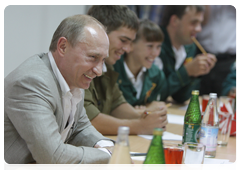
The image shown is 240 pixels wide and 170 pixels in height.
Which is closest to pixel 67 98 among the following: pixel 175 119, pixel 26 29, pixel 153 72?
pixel 175 119

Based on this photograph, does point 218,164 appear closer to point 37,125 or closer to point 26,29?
point 37,125

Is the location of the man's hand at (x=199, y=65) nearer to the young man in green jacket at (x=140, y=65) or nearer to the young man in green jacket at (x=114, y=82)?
the young man in green jacket at (x=140, y=65)

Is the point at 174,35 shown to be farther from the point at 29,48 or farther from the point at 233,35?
the point at 29,48

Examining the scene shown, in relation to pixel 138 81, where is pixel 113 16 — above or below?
above

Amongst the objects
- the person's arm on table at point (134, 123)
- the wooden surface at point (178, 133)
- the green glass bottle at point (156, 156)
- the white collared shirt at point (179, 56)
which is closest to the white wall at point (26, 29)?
the person's arm on table at point (134, 123)

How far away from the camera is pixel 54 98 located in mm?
919

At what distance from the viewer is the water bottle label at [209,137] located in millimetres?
1116

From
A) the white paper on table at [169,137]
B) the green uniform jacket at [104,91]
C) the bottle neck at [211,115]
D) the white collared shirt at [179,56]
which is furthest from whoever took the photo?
the white collared shirt at [179,56]

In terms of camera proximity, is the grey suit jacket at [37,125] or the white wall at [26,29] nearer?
the grey suit jacket at [37,125]

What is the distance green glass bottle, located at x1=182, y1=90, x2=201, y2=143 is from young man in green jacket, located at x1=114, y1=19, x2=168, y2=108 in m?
0.98

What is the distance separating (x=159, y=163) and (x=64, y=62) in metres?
0.51

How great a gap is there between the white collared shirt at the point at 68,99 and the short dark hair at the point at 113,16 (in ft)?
2.26

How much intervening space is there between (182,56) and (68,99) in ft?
8.11

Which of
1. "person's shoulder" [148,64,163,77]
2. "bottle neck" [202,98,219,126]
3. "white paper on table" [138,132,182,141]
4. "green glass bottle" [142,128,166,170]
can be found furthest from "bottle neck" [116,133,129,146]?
"person's shoulder" [148,64,163,77]
